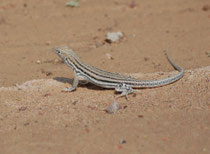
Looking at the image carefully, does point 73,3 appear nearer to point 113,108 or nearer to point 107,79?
point 107,79

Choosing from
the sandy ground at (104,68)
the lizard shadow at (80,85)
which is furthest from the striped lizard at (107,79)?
the lizard shadow at (80,85)

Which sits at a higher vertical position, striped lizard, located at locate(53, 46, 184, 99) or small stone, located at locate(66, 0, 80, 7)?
small stone, located at locate(66, 0, 80, 7)

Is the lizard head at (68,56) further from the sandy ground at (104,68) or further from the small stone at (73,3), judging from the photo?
the small stone at (73,3)

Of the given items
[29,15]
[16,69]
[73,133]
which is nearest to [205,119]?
[73,133]

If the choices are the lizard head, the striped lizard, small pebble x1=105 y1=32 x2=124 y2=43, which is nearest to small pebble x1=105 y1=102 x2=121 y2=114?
the striped lizard

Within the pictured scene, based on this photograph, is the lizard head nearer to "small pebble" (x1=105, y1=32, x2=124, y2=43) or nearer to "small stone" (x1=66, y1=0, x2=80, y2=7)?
"small pebble" (x1=105, y1=32, x2=124, y2=43)
